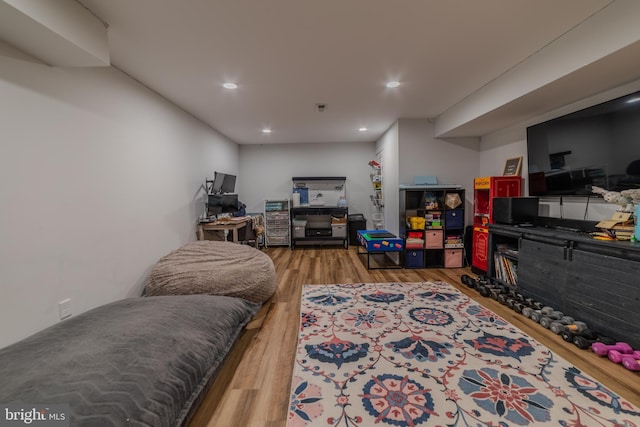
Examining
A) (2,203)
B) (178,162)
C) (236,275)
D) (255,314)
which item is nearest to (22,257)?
(2,203)

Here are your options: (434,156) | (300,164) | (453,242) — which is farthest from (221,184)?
(453,242)

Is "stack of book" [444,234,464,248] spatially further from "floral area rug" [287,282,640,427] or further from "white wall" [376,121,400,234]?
"floral area rug" [287,282,640,427]

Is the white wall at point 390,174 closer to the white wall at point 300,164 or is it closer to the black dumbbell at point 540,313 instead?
the white wall at point 300,164

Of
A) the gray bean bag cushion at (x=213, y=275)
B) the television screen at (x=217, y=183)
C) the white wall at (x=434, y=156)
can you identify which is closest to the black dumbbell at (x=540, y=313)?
the white wall at (x=434, y=156)

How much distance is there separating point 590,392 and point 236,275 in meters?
2.70

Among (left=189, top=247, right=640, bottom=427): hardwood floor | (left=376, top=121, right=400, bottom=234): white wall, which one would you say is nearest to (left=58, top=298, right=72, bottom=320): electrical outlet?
(left=189, top=247, right=640, bottom=427): hardwood floor

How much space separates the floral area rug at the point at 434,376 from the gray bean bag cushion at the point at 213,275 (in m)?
0.61

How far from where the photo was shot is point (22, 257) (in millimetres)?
1684

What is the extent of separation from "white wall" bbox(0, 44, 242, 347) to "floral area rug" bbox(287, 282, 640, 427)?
5.97 ft

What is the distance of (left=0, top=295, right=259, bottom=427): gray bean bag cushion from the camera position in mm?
1068

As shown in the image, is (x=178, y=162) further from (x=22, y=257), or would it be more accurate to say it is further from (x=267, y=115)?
(x=22, y=257)

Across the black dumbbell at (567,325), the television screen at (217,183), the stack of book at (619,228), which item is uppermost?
the television screen at (217,183)

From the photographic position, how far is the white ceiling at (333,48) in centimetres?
174

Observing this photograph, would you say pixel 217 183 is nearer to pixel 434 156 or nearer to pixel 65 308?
pixel 65 308
